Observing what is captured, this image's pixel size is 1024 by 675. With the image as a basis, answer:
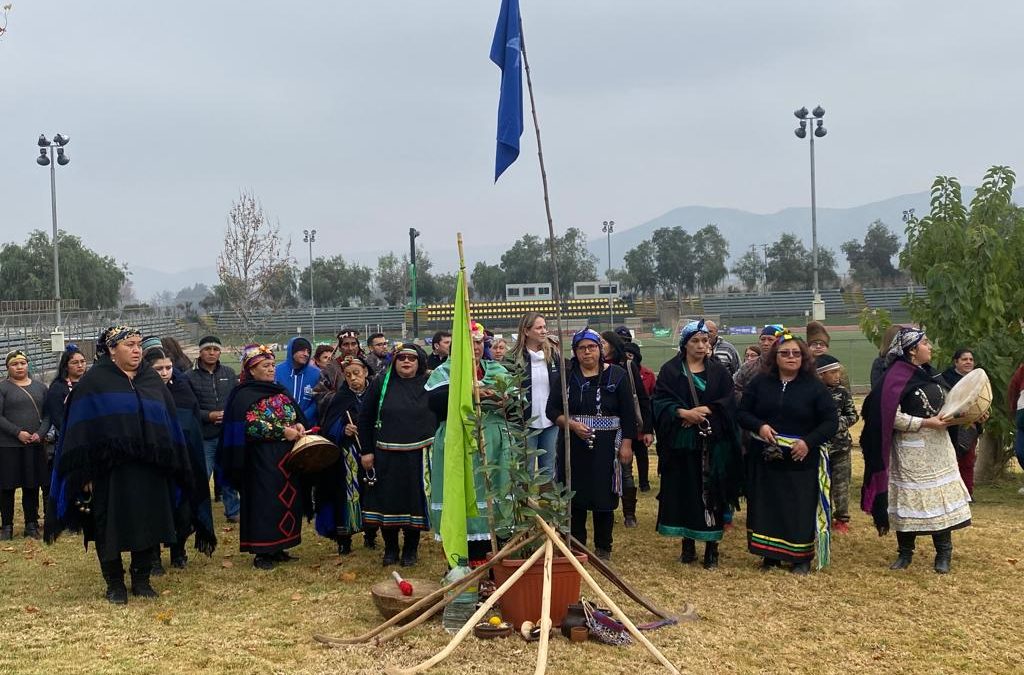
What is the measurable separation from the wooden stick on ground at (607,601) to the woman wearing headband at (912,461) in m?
2.80

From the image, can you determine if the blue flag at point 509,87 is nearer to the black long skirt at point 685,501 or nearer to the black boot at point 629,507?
the black long skirt at point 685,501

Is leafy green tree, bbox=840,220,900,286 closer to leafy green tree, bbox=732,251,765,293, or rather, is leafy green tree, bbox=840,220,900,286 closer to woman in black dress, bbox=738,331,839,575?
leafy green tree, bbox=732,251,765,293

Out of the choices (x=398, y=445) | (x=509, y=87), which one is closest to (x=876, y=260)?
(x=398, y=445)

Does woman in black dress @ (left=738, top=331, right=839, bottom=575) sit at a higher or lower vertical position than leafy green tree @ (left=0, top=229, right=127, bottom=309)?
lower

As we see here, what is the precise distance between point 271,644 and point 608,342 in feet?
15.1

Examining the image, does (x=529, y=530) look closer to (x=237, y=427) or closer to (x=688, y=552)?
(x=688, y=552)

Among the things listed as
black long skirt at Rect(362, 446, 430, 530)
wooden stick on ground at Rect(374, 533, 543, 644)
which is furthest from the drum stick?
wooden stick on ground at Rect(374, 533, 543, 644)

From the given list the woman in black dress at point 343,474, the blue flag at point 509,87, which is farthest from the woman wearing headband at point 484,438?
the blue flag at point 509,87

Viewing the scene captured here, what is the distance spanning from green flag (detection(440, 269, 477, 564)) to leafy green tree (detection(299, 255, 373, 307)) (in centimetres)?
7188

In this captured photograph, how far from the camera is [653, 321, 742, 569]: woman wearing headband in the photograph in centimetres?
750

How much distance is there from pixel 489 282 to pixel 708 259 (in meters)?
20.0

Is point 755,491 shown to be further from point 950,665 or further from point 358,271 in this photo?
point 358,271

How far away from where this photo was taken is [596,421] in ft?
24.7

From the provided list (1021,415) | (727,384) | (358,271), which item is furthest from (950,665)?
(358,271)
